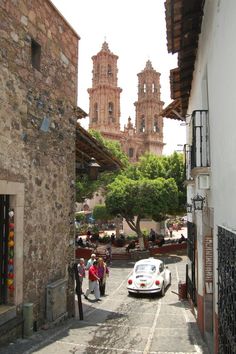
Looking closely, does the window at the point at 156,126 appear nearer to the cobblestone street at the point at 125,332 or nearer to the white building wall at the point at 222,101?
the cobblestone street at the point at 125,332

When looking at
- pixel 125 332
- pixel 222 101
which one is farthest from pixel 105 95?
pixel 222 101

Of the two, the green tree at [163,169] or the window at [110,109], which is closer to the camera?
the green tree at [163,169]

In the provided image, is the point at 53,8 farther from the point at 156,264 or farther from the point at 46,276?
the point at 156,264

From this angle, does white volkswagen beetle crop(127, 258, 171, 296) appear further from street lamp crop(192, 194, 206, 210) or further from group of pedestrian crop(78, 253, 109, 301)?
street lamp crop(192, 194, 206, 210)

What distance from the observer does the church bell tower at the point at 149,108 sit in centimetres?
6384

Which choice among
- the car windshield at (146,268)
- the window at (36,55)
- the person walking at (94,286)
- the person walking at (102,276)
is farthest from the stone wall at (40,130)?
the car windshield at (146,268)

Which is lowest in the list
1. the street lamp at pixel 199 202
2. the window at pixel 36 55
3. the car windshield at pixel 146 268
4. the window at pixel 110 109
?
the car windshield at pixel 146 268

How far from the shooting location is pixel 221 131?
18.2 ft

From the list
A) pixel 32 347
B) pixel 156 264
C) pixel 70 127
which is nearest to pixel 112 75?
pixel 156 264

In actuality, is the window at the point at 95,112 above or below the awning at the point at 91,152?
above

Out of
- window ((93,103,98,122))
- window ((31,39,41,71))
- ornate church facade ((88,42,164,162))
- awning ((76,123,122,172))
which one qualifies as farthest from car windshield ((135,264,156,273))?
window ((93,103,98,122))

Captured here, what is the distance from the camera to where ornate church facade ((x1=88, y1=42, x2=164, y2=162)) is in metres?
59.4

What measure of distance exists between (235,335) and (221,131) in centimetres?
255

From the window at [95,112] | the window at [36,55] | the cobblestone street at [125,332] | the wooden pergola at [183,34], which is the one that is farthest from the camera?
the window at [95,112]
